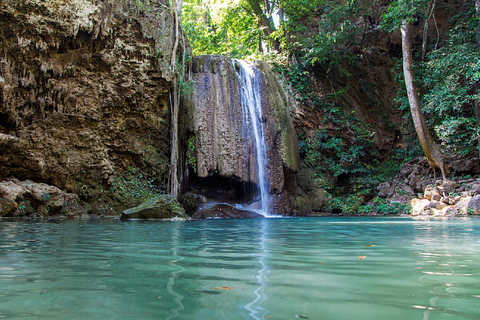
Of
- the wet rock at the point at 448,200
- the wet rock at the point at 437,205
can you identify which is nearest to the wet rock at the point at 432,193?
the wet rock at the point at 448,200

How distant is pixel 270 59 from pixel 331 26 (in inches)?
139

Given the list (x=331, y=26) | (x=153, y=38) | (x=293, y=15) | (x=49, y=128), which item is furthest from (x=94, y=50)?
(x=331, y=26)

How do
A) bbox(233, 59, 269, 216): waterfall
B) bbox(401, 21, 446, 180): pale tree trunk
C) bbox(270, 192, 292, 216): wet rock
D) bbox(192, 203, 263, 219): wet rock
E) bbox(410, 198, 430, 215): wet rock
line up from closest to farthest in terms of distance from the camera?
bbox(192, 203, 263, 219): wet rock < bbox(410, 198, 430, 215): wet rock < bbox(270, 192, 292, 216): wet rock < bbox(233, 59, 269, 216): waterfall < bbox(401, 21, 446, 180): pale tree trunk

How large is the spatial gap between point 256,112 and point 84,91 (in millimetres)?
5944

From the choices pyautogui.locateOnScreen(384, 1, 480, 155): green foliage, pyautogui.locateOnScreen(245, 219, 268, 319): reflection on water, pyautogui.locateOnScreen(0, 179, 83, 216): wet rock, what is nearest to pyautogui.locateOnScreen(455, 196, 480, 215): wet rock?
pyautogui.locateOnScreen(384, 1, 480, 155): green foliage

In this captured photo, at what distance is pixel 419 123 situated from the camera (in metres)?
13.4

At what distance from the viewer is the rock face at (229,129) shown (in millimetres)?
12352

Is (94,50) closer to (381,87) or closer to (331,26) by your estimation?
(331,26)

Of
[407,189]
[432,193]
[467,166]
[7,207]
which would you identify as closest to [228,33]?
[407,189]

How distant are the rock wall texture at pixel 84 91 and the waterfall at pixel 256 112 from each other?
2.77 meters

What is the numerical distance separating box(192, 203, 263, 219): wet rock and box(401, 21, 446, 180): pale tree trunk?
694cm

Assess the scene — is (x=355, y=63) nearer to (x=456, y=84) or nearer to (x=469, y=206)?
(x=456, y=84)

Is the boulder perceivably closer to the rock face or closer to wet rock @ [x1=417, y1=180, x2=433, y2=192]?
wet rock @ [x1=417, y1=180, x2=433, y2=192]

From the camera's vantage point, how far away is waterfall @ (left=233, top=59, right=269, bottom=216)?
42.1ft
